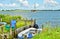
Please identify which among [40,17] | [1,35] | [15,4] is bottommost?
[1,35]

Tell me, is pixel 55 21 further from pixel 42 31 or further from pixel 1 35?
pixel 1 35

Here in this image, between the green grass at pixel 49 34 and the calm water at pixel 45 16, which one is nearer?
the green grass at pixel 49 34

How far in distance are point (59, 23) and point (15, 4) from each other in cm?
114

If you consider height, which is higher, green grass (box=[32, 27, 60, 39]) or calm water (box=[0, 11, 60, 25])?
calm water (box=[0, 11, 60, 25])

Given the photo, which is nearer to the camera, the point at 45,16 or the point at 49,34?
the point at 49,34

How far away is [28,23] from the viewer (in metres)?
5.42

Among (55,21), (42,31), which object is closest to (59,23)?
(55,21)

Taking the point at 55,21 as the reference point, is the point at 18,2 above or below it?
above

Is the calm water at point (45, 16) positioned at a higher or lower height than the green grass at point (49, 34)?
higher

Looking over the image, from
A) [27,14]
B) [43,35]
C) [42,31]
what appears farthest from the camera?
[27,14]

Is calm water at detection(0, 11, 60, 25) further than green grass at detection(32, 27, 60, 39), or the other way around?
calm water at detection(0, 11, 60, 25)

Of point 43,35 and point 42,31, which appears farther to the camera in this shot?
point 42,31

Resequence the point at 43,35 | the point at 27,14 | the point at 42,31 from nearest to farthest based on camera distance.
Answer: the point at 43,35
the point at 42,31
the point at 27,14

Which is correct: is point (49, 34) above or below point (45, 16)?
below
